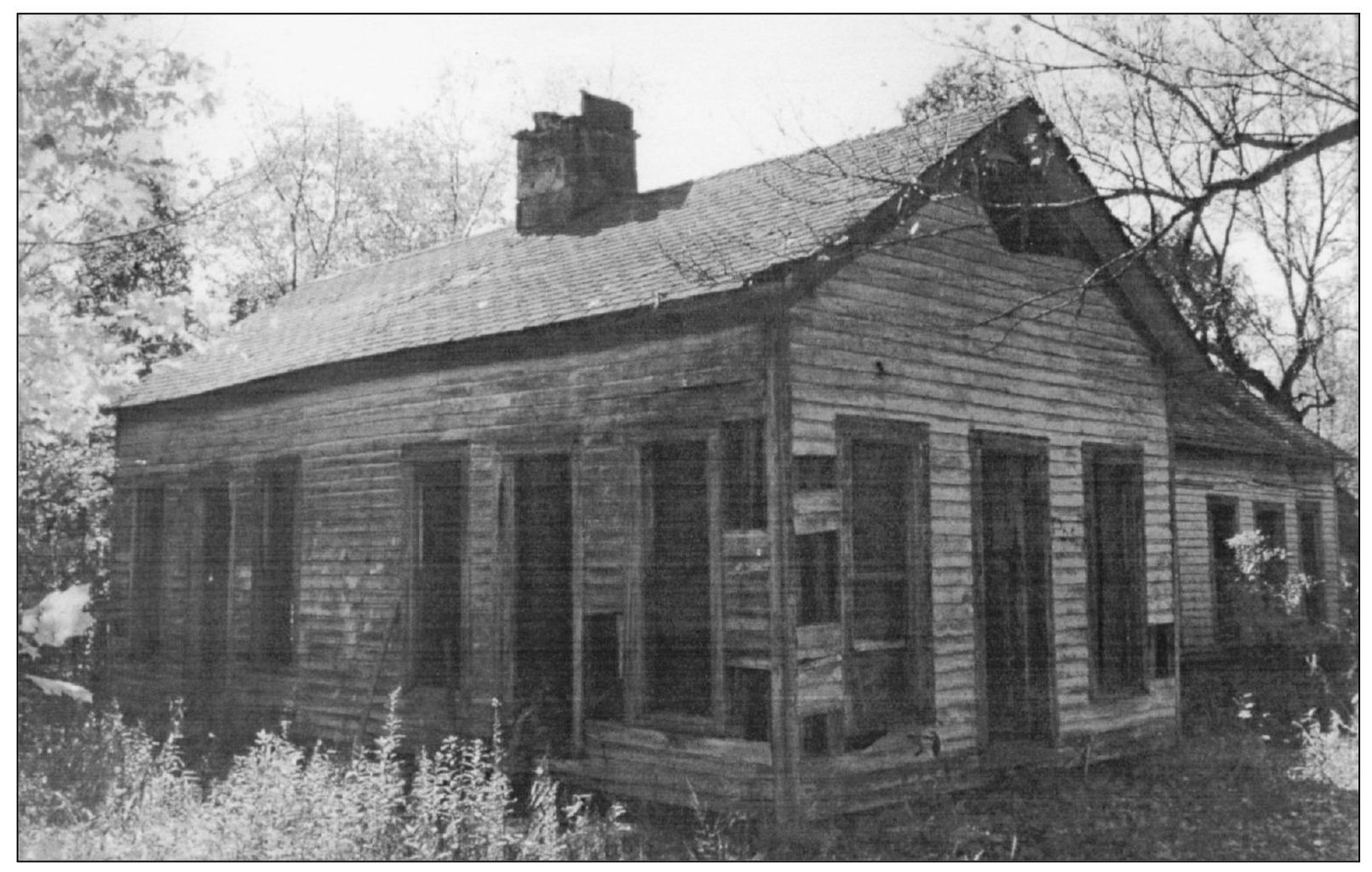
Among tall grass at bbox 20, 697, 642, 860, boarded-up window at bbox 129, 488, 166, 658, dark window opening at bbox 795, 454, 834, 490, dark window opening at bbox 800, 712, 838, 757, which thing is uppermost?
dark window opening at bbox 795, 454, 834, 490

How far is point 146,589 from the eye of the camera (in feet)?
42.5

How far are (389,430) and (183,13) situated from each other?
13.6ft

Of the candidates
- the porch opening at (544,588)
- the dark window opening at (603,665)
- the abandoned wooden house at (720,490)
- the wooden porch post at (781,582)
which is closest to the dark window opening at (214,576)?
the abandoned wooden house at (720,490)

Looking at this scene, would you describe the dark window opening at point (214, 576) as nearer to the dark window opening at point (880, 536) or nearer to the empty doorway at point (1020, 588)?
the dark window opening at point (880, 536)

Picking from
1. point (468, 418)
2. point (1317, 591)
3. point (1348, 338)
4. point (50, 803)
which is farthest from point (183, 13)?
point (1317, 591)

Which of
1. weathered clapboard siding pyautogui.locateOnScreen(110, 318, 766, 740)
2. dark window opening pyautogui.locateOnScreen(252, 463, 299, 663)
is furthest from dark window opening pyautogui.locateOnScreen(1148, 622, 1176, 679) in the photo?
dark window opening pyautogui.locateOnScreen(252, 463, 299, 663)

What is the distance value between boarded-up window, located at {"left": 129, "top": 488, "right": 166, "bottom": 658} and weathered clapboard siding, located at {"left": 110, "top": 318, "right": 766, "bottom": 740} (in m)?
0.12

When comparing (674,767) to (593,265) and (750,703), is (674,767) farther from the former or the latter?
(593,265)

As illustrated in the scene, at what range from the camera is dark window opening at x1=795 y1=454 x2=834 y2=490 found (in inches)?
353

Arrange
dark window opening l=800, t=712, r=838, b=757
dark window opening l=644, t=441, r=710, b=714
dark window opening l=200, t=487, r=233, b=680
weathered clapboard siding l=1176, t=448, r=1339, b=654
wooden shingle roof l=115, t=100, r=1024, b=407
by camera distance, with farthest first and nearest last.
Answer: weathered clapboard siding l=1176, t=448, r=1339, b=654, dark window opening l=200, t=487, r=233, b=680, wooden shingle roof l=115, t=100, r=1024, b=407, dark window opening l=644, t=441, r=710, b=714, dark window opening l=800, t=712, r=838, b=757

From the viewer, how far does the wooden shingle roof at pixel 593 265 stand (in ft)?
31.3

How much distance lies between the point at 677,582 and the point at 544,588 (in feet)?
4.50

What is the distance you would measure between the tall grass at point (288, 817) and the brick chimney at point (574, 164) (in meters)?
6.01

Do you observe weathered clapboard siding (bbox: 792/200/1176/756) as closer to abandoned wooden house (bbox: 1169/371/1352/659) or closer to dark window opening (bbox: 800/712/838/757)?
dark window opening (bbox: 800/712/838/757)
